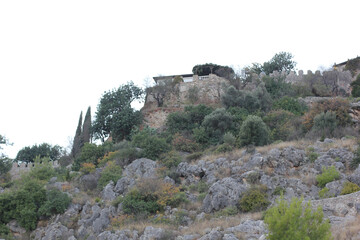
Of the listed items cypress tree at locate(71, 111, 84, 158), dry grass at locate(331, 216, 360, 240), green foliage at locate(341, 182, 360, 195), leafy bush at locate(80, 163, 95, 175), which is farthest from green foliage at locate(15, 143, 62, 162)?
dry grass at locate(331, 216, 360, 240)

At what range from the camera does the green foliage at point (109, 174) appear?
2694 centimetres

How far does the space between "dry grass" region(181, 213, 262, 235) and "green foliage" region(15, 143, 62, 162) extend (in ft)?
106

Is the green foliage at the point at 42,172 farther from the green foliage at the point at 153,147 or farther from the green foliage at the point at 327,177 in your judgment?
the green foliage at the point at 327,177

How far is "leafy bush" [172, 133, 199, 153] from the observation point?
30.5 meters

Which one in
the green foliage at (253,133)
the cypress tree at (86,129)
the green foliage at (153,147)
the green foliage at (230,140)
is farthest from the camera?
the cypress tree at (86,129)

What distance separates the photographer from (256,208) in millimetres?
20562

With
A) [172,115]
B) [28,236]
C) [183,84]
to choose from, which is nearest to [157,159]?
[172,115]

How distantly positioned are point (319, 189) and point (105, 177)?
13.5m

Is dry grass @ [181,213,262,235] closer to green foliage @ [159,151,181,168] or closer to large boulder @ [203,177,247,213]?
large boulder @ [203,177,247,213]

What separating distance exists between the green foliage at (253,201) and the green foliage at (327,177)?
9.95ft

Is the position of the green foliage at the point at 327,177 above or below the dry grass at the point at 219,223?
above

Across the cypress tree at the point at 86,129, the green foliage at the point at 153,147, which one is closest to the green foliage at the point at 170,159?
the green foliage at the point at 153,147

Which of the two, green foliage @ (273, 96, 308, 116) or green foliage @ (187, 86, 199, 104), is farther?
green foliage @ (187, 86, 199, 104)

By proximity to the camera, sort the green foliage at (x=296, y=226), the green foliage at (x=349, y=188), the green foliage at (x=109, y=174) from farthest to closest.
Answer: the green foliage at (x=109, y=174) < the green foliage at (x=349, y=188) < the green foliage at (x=296, y=226)
